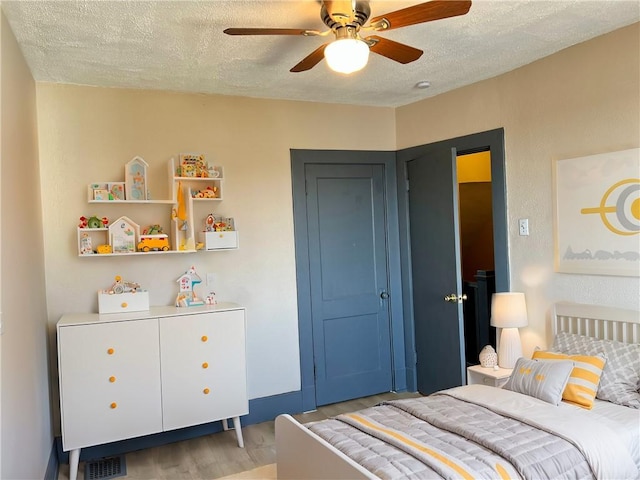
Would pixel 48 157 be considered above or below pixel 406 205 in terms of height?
above

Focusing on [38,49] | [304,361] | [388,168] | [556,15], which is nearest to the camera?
[556,15]

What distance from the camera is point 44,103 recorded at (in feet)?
11.3

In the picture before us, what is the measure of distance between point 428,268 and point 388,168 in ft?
3.15

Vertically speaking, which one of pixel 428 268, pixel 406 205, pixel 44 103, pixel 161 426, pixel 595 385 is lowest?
pixel 161 426

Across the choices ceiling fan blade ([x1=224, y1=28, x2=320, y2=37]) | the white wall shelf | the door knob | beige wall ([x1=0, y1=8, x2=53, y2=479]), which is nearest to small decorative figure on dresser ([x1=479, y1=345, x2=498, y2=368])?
the door knob

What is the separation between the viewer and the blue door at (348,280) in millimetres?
4316

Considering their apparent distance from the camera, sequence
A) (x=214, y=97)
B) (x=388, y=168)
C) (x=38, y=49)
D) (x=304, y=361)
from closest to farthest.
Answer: (x=38, y=49) → (x=214, y=97) → (x=304, y=361) → (x=388, y=168)

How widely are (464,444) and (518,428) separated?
1.02 ft

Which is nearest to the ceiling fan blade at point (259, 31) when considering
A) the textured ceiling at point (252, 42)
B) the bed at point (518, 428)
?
the textured ceiling at point (252, 42)

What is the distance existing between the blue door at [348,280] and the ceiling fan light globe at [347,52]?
2.16 metres

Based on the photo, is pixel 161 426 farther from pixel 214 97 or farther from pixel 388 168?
pixel 388 168

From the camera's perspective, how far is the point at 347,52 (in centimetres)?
210

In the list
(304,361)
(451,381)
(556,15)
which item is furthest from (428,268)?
(556,15)

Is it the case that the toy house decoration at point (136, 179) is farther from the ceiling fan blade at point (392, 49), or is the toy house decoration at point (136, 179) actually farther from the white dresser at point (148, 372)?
the ceiling fan blade at point (392, 49)
